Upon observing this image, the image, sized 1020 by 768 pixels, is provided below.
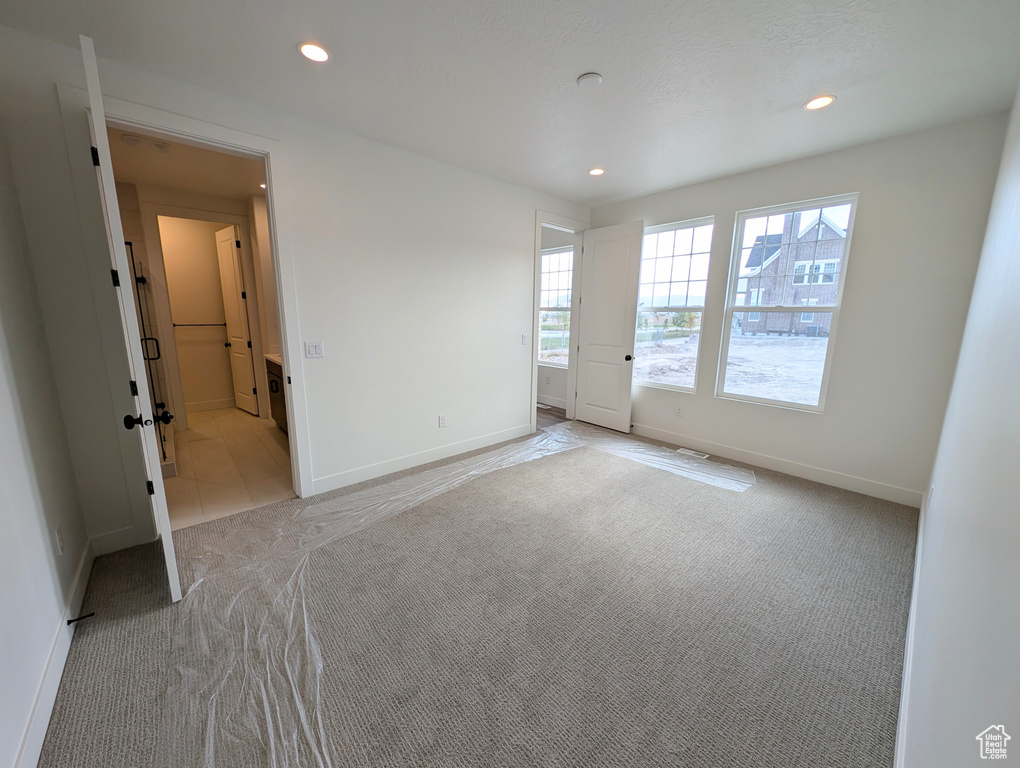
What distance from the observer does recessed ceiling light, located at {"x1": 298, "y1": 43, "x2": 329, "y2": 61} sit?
1.84m

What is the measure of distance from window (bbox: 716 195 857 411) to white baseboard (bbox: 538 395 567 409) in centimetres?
238

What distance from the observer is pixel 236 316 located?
496 cm

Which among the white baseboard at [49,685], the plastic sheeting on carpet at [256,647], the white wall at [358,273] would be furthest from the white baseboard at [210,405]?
the white baseboard at [49,685]

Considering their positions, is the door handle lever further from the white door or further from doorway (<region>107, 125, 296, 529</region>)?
the white door

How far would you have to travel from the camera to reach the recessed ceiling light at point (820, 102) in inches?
87.8

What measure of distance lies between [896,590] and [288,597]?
3.16m

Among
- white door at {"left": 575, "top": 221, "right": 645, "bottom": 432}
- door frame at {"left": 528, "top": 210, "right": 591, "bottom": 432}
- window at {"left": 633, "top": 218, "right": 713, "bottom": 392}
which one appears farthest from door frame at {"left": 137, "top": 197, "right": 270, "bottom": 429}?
window at {"left": 633, "top": 218, "right": 713, "bottom": 392}

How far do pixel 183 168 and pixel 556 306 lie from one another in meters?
4.43

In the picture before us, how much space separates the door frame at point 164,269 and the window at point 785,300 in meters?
5.46

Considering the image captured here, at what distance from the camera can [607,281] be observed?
4.53 metres

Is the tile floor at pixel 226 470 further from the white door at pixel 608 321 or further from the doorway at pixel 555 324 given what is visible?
the white door at pixel 608 321

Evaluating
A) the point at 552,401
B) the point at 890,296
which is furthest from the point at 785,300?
the point at 552,401

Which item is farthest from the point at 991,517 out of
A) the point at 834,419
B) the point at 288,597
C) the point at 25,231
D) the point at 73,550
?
the point at 25,231

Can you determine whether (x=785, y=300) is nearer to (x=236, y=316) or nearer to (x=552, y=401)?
(x=552, y=401)
